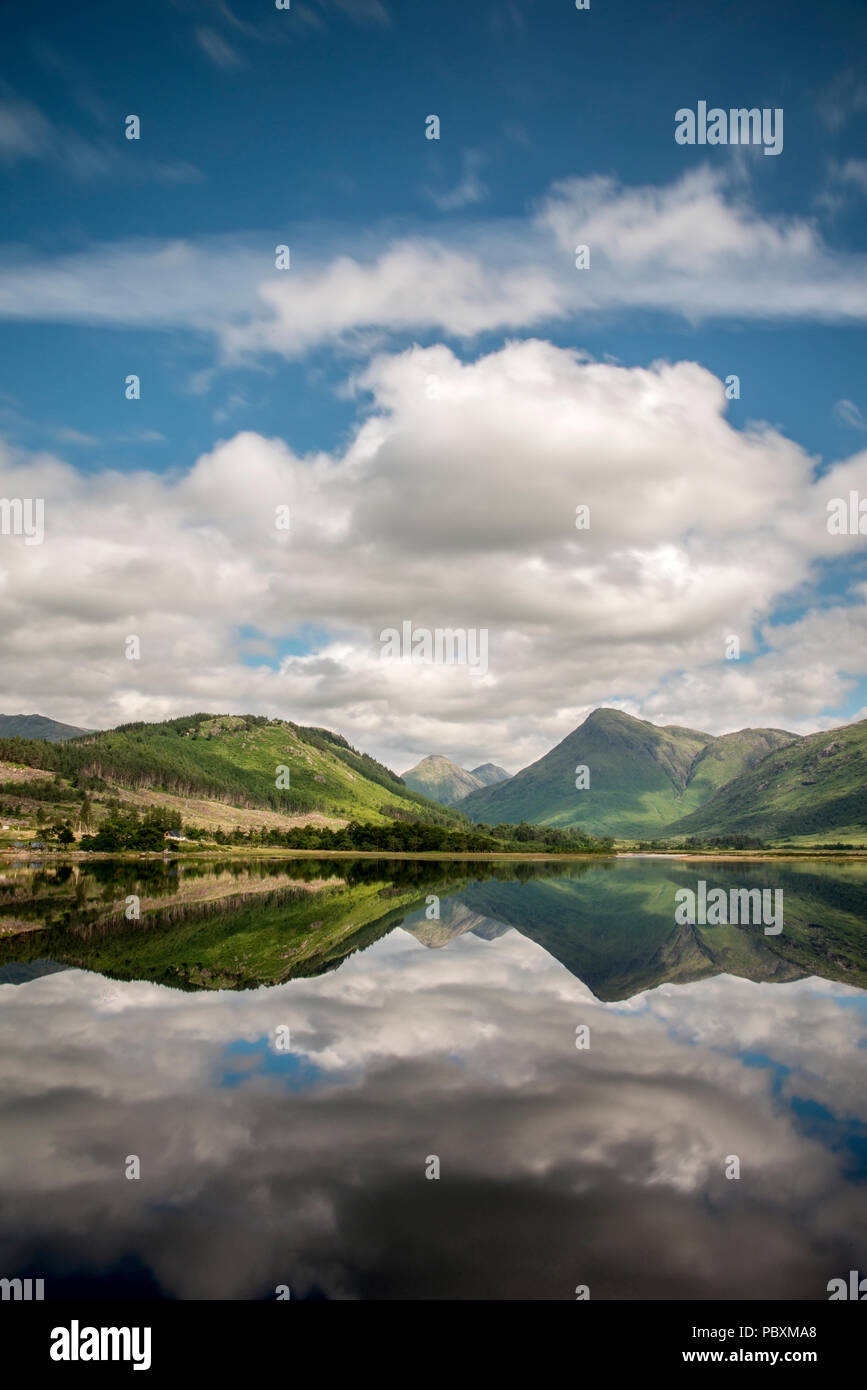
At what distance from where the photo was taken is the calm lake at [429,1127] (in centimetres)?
955

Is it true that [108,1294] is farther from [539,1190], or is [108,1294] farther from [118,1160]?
[539,1190]

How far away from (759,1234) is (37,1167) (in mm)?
12208

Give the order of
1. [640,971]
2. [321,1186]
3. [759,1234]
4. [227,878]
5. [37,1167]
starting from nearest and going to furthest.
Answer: [759,1234]
[321,1186]
[37,1167]
[640,971]
[227,878]

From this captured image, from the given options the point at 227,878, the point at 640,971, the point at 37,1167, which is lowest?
the point at 227,878

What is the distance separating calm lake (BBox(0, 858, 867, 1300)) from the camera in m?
9.55

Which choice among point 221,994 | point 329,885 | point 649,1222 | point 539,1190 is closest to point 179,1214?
point 539,1190

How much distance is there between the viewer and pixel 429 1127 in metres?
13.8

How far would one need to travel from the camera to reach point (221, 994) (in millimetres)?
26047

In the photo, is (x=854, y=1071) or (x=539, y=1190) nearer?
(x=539, y=1190)

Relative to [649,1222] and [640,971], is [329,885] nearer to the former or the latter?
[640,971]

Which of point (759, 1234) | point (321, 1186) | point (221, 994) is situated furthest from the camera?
point (221, 994)
